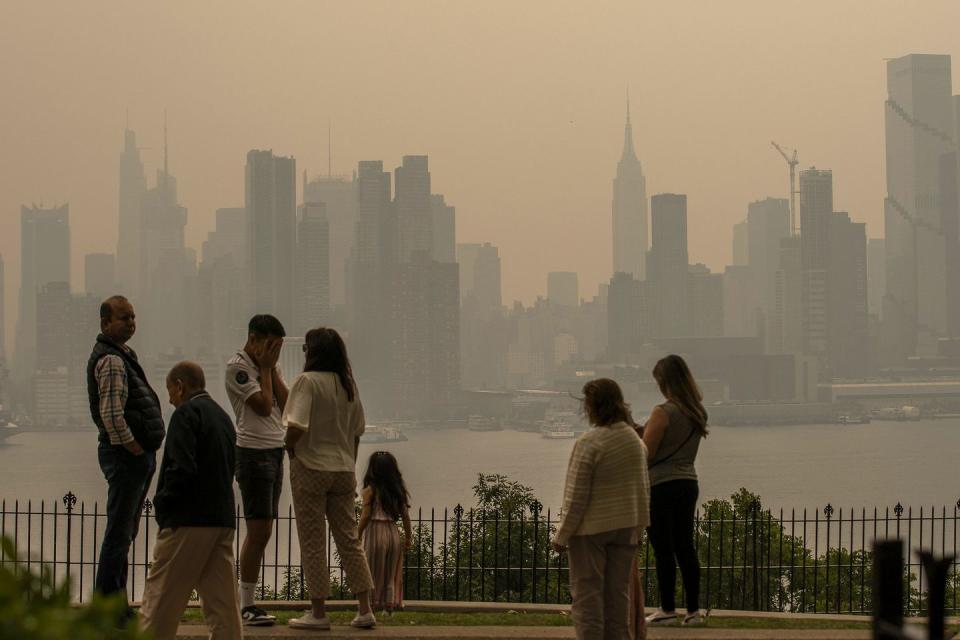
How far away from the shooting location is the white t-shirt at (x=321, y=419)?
258 inches

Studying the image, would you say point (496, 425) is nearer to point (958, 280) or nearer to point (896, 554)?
point (958, 280)

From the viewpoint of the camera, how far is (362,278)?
197 m

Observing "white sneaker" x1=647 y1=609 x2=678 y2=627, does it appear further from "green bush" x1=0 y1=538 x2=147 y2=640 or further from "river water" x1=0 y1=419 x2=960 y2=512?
"river water" x1=0 y1=419 x2=960 y2=512

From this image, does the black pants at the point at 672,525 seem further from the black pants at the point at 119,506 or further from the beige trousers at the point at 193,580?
the black pants at the point at 119,506

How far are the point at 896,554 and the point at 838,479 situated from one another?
106m

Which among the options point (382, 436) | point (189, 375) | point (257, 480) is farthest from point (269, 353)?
point (382, 436)

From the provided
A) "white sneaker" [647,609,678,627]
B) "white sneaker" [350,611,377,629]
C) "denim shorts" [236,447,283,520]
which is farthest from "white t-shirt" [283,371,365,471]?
"white sneaker" [647,609,678,627]

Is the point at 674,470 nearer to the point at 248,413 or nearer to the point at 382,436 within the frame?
the point at 248,413

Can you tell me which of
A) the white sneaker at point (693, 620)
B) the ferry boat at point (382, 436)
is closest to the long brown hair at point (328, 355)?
the white sneaker at point (693, 620)

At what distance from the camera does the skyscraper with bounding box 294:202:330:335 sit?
190000mm

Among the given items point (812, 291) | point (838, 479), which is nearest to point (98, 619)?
point (838, 479)

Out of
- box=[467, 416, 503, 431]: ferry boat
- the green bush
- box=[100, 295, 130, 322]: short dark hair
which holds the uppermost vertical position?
box=[100, 295, 130, 322]: short dark hair

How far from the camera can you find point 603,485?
5844mm

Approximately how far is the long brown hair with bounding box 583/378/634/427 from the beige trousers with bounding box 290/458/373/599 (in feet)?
4.77
